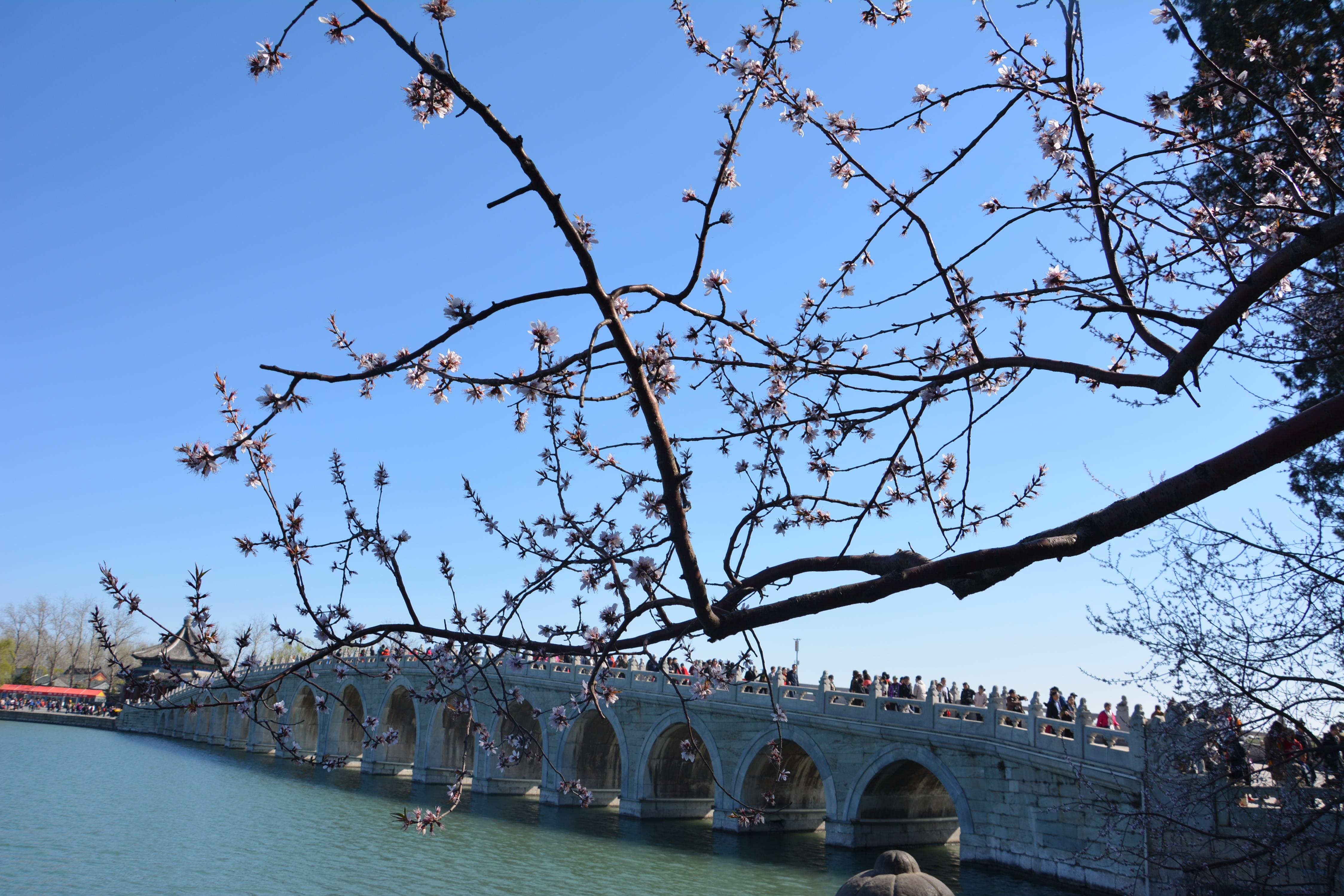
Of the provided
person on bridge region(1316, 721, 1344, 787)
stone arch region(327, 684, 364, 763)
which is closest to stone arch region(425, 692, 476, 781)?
stone arch region(327, 684, 364, 763)

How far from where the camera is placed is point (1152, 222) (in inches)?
153

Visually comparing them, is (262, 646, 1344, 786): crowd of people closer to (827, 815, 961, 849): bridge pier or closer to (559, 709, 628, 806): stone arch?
(827, 815, 961, 849): bridge pier

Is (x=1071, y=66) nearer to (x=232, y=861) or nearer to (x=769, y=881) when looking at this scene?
(x=769, y=881)

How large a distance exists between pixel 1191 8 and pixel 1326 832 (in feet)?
20.6

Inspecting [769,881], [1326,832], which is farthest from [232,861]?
[1326,832]

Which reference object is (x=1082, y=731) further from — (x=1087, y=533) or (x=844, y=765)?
(x=1087, y=533)

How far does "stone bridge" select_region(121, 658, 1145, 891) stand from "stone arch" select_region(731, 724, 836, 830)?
0.05 metres

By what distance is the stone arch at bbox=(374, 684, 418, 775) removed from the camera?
36594 mm

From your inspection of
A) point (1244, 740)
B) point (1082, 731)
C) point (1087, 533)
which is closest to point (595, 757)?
point (1082, 731)

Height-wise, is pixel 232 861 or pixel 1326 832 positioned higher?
pixel 1326 832

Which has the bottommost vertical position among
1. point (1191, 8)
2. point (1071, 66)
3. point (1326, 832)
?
point (1326, 832)

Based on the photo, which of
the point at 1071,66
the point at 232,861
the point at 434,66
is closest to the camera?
the point at 434,66

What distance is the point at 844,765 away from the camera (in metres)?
20.0

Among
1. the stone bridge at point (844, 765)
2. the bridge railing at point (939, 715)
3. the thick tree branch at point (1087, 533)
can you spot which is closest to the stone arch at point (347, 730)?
the stone bridge at point (844, 765)
